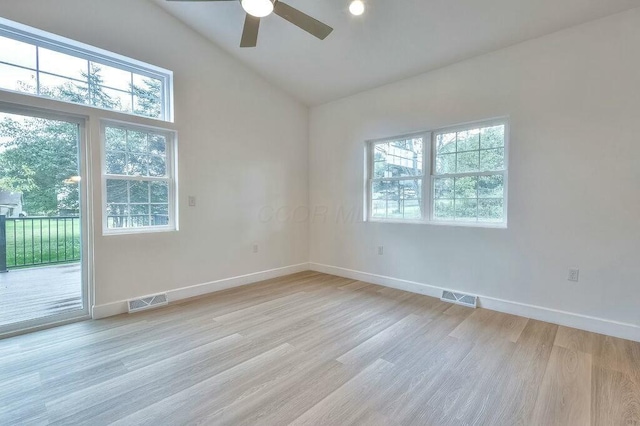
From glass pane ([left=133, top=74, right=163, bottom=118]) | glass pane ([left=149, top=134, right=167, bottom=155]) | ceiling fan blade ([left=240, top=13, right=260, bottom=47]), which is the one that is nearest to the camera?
ceiling fan blade ([left=240, top=13, right=260, bottom=47])

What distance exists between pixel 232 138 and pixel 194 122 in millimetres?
544

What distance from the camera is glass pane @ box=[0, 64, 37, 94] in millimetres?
2646

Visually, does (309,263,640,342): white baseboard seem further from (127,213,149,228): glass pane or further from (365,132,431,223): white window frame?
(127,213,149,228): glass pane

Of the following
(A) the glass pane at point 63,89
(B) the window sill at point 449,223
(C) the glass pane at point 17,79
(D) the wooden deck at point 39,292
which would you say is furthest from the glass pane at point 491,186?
(C) the glass pane at point 17,79

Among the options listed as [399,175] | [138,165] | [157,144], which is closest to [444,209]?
[399,175]

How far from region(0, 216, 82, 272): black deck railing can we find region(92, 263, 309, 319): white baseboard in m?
0.60

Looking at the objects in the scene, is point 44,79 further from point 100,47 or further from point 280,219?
point 280,219

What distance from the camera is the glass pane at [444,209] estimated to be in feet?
12.1

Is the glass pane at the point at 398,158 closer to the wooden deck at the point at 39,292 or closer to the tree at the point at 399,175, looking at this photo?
the tree at the point at 399,175

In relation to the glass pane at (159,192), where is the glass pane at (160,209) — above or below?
below

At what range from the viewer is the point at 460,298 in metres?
3.53

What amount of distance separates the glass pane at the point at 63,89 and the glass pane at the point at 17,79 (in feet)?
0.22

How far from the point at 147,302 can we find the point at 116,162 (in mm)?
1594

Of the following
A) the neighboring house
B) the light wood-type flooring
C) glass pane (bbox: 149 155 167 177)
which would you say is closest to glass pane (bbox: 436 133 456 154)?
the light wood-type flooring
